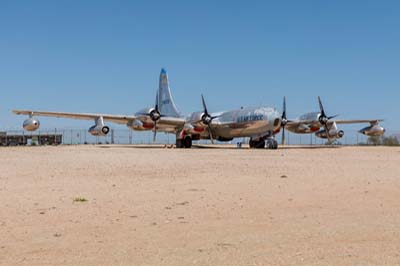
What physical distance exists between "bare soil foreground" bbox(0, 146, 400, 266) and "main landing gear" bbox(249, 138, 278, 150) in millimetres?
30061

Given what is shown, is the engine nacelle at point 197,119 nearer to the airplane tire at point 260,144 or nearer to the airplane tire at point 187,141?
the airplane tire at point 187,141

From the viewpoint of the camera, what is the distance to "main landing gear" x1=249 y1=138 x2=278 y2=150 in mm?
45750

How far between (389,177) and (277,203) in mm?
7322

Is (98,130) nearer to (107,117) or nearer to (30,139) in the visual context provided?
(107,117)

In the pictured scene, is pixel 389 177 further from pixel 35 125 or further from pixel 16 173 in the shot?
pixel 35 125

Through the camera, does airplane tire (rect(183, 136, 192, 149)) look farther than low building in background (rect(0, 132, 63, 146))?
No

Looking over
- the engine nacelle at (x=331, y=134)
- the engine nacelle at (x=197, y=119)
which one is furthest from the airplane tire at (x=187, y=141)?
the engine nacelle at (x=331, y=134)

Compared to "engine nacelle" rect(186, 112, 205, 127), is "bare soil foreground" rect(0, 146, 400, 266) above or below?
below

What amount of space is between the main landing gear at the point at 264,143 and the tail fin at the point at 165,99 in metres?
14.2

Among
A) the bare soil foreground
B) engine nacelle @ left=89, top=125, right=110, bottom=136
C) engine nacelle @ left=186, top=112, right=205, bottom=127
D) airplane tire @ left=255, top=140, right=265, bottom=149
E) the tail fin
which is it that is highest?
the tail fin

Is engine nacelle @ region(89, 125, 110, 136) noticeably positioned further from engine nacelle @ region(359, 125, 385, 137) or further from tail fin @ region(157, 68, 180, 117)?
engine nacelle @ region(359, 125, 385, 137)

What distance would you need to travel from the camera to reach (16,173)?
1695 centimetres

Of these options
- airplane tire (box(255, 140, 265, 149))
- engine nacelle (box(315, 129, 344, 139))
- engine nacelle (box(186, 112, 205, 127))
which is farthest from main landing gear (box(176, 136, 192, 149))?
engine nacelle (box(315, 129, 344, 139))

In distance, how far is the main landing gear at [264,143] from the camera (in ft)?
150
